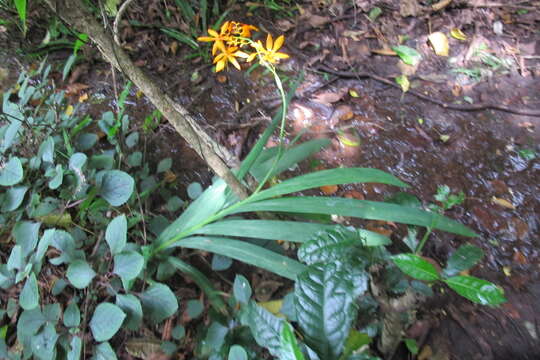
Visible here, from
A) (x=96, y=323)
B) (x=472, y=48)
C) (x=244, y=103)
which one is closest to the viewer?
(x=96, y=323)

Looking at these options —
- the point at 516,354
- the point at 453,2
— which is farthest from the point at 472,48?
the point at 516,354

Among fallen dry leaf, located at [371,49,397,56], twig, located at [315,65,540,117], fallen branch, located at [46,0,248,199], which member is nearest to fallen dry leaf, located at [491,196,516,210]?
twig, located at [315,65,540,117]

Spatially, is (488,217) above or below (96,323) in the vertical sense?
below

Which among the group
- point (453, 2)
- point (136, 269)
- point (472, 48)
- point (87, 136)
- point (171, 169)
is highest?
point (87, 136)

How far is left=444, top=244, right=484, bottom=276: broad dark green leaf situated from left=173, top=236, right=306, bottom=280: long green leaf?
0.33 m

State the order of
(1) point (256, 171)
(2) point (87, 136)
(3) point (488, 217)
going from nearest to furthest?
(1) point (256, 171)
(2) point (87, 136)
(3) point (488, 217)

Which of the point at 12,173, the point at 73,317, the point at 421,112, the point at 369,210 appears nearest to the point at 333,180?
the point at 369,210

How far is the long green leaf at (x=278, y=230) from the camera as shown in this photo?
86 cm

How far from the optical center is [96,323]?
0.82 m

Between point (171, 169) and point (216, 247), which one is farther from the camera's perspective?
point (171, 169)

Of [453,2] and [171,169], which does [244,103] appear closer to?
[171,169]

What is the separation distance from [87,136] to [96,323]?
653 millimetres

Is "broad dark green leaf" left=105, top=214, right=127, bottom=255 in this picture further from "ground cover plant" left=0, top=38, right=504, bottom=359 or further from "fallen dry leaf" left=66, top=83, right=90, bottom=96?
"fallen dry leaf" left=66, top=83, right=90, bottom=96

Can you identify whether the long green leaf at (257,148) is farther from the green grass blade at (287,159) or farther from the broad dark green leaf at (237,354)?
the broad dark green leaf at (237,354)
